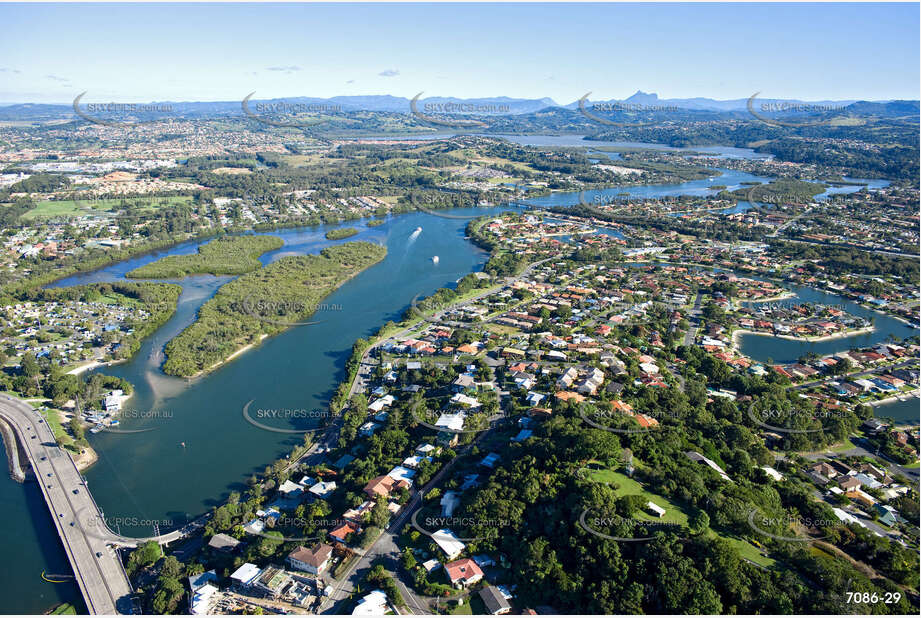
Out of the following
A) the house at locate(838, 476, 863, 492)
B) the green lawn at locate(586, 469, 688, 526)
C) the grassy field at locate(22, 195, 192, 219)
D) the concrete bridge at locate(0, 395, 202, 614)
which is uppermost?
the grassy field at locate(22, 195, 192, 219)

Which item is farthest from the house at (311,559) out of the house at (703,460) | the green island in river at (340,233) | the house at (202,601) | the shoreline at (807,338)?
the green island in river at (340,233)

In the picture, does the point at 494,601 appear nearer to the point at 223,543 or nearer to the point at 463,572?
the point at 463,572

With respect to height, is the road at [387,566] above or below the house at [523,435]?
below

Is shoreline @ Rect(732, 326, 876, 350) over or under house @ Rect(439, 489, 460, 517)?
over

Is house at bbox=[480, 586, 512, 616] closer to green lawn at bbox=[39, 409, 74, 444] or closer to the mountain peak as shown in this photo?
green lawn at bbox=[39, 409, 74, 444]

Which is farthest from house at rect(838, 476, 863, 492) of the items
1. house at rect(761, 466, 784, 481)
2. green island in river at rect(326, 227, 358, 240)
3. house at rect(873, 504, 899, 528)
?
green island in river at rect(326, 227, 358, 240)

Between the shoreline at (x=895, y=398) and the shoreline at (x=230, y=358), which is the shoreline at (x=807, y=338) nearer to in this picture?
the shoreline at (x=895, y=398)
